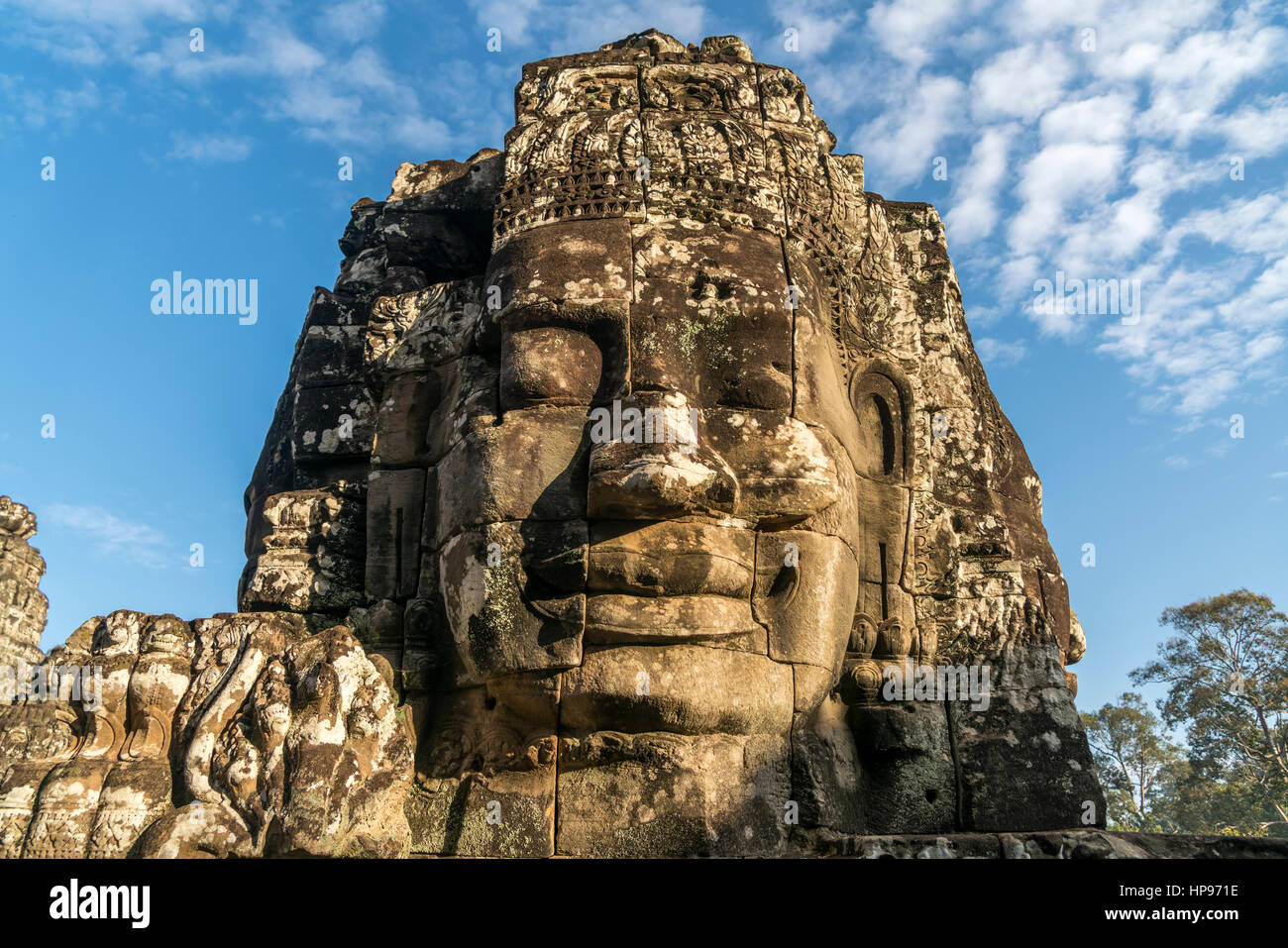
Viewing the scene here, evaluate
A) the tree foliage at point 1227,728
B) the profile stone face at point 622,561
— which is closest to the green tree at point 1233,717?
the tree foliage at point 1227,728

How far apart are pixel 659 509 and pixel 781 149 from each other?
2692 mm

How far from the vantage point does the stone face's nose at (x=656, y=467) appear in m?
5.02

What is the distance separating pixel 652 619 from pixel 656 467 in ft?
2.35

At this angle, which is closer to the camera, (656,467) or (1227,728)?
(656,467)

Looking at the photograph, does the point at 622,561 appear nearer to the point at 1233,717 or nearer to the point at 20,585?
the point at 20,585

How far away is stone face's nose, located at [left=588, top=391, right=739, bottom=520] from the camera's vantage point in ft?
16.5

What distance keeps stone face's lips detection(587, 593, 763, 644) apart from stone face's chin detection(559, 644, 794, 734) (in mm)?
60

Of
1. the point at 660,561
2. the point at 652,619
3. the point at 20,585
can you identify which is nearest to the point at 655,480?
the point at 660,561

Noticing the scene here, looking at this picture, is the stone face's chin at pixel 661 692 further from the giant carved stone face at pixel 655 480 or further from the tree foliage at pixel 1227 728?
the tree foliage at pixel 1227 728

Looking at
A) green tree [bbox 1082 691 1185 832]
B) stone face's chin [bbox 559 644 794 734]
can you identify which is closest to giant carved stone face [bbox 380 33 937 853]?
stone face's chin [bbox 559 644 794 734]

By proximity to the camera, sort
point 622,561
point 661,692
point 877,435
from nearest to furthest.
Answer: point 661,692 < point 622,561 < point 877,435

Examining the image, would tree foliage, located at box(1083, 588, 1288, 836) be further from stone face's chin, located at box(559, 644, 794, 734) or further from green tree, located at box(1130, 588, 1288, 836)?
stone face's chin, located at box(559, 644, 794, 734)

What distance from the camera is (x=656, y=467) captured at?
5.02 metres

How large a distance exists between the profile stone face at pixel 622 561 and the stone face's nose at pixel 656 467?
0.02m
